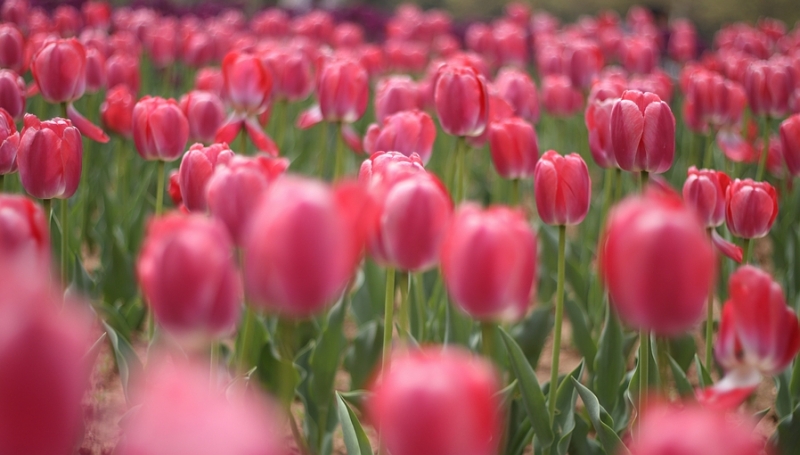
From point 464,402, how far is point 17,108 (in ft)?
4.93

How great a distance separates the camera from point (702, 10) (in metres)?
8.17

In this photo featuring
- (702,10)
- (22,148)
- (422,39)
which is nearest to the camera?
(22,148)

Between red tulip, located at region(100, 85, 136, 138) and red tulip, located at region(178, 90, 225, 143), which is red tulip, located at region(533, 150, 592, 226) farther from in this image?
red tulip, located at region(100, 85, 136, 138)

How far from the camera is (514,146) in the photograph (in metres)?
1.52

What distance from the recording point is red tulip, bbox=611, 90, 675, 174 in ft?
4.04

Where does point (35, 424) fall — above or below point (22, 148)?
above

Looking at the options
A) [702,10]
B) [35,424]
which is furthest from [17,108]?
[702,10]

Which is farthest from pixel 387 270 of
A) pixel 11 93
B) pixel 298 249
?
pixel 11 93

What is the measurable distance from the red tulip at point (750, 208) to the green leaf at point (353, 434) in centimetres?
81

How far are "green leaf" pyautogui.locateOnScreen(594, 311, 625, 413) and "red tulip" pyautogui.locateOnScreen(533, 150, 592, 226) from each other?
471 mm

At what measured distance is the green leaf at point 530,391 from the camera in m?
1.12

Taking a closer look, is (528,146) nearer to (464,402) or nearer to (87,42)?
(464,402)

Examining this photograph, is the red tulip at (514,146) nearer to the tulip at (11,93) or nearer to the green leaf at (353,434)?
the green leaf at (353,434)

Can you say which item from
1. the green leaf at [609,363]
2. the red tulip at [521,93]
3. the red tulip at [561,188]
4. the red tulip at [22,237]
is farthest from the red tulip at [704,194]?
the red tulip at [22,237]
